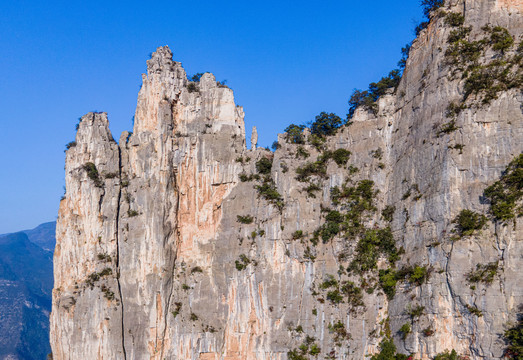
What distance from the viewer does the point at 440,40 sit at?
40.2m

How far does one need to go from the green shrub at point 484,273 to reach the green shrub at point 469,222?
2.31 meters

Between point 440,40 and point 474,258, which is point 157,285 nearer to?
point 474,258

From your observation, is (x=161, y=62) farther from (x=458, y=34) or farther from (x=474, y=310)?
(x=474, y=310)

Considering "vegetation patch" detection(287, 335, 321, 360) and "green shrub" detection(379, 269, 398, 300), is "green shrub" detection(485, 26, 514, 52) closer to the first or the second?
"green shrub" detection(379, 269, 398, 300)

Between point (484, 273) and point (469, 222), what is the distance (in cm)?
338

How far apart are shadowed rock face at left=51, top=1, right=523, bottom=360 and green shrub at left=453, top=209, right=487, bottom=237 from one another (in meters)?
0.60

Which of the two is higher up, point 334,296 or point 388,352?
point 334,296

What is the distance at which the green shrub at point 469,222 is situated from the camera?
110 ft

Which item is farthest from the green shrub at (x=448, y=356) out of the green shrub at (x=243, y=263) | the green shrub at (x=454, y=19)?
the green shrub at (x=454, y=19)

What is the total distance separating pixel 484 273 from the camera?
107ft

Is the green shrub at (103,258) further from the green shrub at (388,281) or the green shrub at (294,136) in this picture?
the green shrub at (388,281)

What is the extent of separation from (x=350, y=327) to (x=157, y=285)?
1748 centimetres

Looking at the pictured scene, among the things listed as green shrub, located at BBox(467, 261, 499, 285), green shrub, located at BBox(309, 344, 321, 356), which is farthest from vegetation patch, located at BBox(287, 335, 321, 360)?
green shrub, located at BBox(467, 261, 499, 285)

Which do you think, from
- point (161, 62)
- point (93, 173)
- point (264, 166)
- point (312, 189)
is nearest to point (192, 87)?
point (161, 62)
